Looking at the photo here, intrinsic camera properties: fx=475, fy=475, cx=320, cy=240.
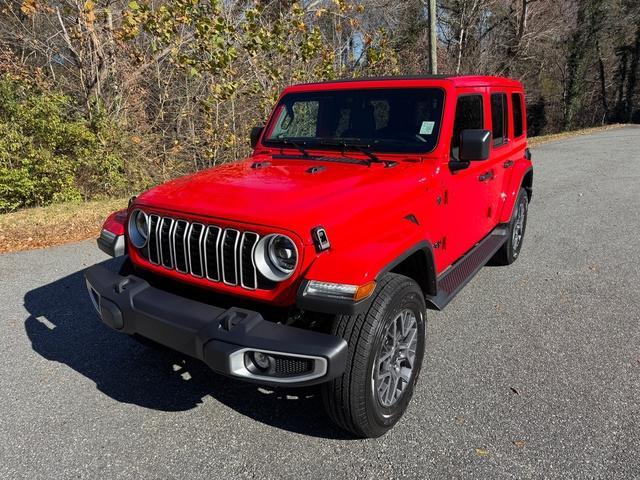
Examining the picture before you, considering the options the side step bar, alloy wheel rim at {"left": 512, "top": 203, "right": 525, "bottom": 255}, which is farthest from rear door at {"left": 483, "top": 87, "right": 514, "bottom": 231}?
alloy wheel rim at {"left": 512, "top": 203, "right": 525, "bottom": 255}

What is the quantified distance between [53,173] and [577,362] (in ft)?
27.3

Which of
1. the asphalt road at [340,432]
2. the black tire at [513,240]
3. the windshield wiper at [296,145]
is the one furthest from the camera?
the black tire at [513,240]

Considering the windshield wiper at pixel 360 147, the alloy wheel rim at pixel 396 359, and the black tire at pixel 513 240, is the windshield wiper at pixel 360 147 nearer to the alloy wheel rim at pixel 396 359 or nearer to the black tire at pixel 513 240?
the alloy wheel rim at pixel 396 359

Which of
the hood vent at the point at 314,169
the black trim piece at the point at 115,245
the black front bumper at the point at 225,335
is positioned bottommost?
the black front bumper at the point at 225,335

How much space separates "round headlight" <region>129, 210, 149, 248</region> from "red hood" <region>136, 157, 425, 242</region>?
10 centimetres

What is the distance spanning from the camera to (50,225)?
6.80 meters

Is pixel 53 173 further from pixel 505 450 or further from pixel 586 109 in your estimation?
pixel 586 109

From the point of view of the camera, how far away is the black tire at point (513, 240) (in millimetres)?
4926

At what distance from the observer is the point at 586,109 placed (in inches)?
1313

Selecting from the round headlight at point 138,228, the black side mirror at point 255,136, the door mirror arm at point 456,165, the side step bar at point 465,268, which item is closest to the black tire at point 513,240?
the side step bar at point 465,268

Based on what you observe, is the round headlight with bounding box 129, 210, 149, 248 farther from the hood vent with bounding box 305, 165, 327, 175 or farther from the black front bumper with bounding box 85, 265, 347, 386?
the hood vent with bounding box 305, 165, 327, 175

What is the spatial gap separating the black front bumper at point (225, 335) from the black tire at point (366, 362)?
5.6 inches

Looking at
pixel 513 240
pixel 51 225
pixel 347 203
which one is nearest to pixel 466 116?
pixel 347 203

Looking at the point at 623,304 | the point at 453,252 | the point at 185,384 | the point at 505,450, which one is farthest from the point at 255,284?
the point at 623,304
